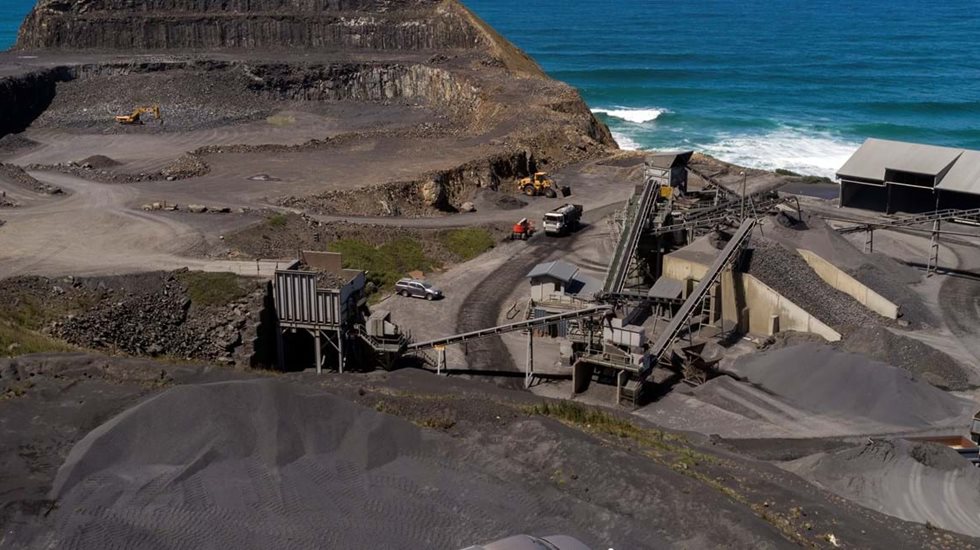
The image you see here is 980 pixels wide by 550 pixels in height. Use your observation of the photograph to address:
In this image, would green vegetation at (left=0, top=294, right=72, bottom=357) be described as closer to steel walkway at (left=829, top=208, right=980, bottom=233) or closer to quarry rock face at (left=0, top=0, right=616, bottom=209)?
quarry rock face at (left=0, top=0, right=616, bottom=209)

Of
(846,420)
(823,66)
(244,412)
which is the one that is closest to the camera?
(244,412)

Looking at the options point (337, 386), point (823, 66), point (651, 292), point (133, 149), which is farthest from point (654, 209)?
point (823, 66)

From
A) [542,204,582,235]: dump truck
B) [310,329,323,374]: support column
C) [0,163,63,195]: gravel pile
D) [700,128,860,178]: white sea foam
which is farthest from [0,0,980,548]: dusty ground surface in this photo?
[700,128,860,178]: white sea foam

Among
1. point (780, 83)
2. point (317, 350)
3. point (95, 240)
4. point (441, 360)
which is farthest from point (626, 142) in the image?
point (317, 350)

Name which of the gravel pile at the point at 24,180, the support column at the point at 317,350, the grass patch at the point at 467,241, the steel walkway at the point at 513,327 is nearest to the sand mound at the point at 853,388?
the steel walkway at the point at 513,327

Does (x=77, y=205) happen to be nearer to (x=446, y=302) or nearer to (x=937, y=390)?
(x=446, y=302)

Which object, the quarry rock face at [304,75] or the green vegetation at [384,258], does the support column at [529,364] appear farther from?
the quarry rock face at [304,75]
